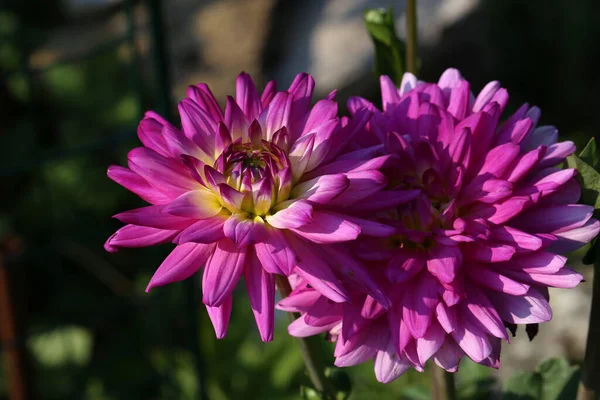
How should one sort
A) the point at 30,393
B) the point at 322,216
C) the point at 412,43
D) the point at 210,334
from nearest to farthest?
the point at 322,216
the point at 412,43
the point at 30,393
the point at 210,334

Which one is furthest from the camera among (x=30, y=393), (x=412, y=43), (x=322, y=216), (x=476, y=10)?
(x=476, y=10)

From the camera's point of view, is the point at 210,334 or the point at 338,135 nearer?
the point at 338,135

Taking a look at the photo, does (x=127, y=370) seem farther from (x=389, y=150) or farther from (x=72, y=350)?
(x=389, y=150)

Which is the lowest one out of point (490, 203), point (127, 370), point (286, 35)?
point (127, 370)

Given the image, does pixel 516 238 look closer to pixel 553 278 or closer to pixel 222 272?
pixel 553 278

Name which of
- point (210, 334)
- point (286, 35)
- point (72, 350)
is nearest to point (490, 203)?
→ point (210, 334)

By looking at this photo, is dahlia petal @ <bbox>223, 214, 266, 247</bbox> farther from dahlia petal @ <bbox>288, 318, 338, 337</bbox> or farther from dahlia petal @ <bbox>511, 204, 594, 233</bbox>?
dahlia petal @ <bbox>511, 204, 594, 233</bbox>

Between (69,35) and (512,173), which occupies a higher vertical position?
(512,173)

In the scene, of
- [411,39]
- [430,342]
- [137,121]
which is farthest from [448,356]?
[137,121]
